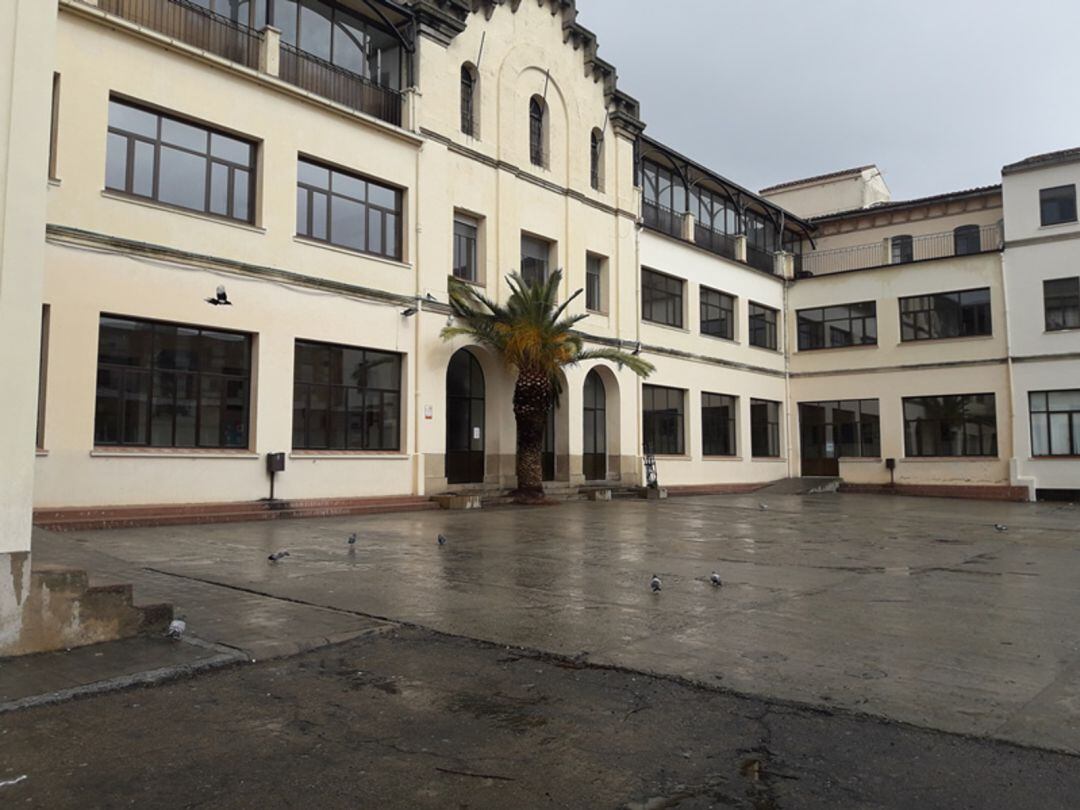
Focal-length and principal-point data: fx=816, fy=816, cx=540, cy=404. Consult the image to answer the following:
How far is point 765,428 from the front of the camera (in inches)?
1281

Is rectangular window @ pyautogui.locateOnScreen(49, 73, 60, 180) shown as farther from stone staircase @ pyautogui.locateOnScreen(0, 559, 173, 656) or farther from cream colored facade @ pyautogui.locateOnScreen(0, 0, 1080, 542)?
stone staircase @ pyautogui.locateOnScreen(0, 559, 173, 656)

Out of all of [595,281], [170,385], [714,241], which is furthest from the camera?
[714,241]

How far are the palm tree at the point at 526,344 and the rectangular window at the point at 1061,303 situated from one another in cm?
1809

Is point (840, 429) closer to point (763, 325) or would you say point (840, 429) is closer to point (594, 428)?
point (763, 325)

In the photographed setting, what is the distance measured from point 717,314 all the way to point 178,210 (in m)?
20.4

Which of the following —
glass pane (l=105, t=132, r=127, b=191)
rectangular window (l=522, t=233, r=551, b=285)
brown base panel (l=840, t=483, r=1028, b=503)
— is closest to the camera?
glass pane (l=105, t=132, r=127, b=191)

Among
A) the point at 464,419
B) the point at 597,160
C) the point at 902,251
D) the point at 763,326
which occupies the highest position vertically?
the point at 597,160

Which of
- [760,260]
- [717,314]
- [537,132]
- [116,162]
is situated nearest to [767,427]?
[717,314]

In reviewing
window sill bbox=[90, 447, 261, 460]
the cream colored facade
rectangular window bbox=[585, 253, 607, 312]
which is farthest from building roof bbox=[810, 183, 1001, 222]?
window sill bbox=[90, 447, 261, 460]

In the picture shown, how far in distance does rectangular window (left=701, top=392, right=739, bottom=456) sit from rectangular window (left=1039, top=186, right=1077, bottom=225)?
1200cm

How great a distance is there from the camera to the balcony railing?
3088 centimetres

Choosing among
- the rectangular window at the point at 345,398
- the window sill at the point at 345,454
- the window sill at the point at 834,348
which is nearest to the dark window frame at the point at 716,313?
the window sill at the point at 834,348

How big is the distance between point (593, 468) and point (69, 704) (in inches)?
839

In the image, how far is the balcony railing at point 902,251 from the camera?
30875 mm
